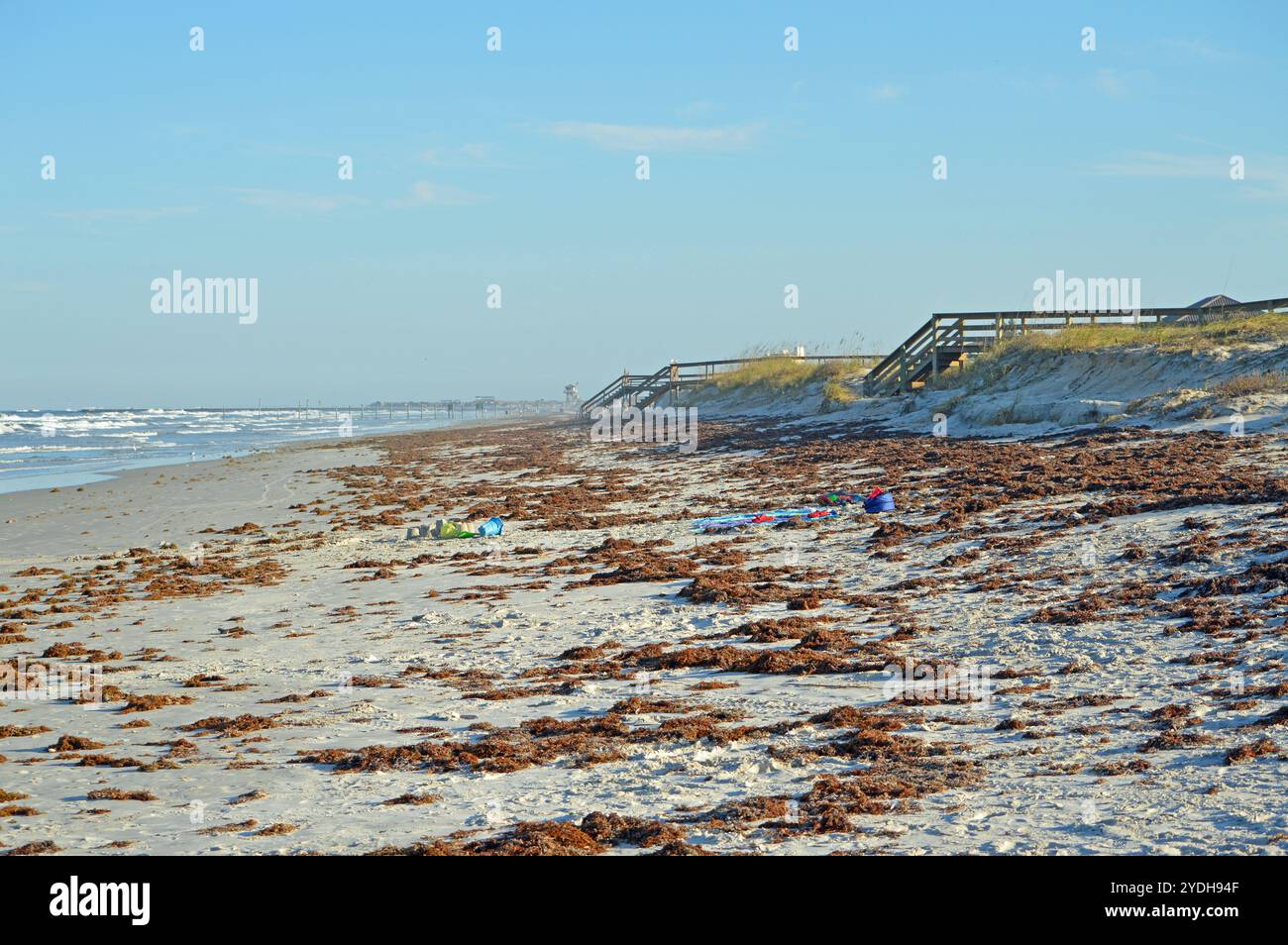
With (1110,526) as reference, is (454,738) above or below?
below

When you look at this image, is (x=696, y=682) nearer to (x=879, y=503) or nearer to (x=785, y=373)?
(x=879, y=503)

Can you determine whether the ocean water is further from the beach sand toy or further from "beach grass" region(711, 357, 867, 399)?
the beach sand toy

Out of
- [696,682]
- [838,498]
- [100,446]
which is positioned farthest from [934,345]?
[100,446]

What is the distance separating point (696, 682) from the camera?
7.98 meters

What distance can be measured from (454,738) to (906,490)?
425 inches

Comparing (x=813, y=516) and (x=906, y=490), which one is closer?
(x=813, y=516)

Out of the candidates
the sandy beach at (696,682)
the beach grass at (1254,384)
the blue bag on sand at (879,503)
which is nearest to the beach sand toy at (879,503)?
the blue bag on sand at (879,503)

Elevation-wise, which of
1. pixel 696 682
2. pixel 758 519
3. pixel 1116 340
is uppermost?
pixel 1116 340

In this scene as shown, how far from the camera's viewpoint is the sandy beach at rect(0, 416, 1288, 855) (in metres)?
5.33

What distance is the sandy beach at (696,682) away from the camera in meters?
5.33

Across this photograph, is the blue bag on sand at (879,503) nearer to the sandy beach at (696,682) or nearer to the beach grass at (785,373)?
the sandy beach at (696,682)
